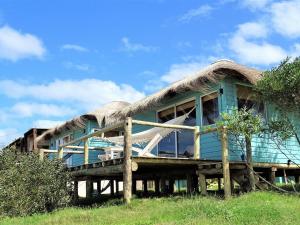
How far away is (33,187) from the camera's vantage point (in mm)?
10914

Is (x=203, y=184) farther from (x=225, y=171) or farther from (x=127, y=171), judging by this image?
(x=127, y=171)

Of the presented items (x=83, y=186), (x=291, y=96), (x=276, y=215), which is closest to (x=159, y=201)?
(x=276, y=215)

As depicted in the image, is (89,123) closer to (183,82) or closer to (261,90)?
(183,82)

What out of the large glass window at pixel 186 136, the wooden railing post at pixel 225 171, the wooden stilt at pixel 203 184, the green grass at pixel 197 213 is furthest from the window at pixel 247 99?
the green grass at pixel 197 213

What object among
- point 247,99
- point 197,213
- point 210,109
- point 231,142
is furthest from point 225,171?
point 247,99

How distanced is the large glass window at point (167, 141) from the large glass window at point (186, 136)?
0.88ft

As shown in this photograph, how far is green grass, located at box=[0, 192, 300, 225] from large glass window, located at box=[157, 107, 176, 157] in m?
3.94

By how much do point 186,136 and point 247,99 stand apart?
204cm

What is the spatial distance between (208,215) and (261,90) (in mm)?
3399

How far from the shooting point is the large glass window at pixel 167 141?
13.3 metres

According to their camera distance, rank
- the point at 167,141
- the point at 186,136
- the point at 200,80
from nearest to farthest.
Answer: the point at 200,80, the point at 186,136, the point at 167,141

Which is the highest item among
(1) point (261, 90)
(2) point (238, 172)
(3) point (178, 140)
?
(1) point (261, 90)

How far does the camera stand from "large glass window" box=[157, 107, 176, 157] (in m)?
13.3

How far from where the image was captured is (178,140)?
1314 cm
